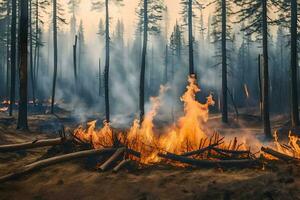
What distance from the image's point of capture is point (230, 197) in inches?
248

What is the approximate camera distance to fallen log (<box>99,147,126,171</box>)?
809 centimetres

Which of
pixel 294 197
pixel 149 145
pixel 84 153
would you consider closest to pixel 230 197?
pixel 294 197

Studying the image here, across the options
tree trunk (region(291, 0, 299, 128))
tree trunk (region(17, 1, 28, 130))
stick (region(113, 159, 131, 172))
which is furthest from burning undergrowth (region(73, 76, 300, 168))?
tree trunk (region(291, 0, 299, 128))

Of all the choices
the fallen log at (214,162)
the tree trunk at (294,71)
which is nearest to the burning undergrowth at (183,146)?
the fallen log at (214,162)

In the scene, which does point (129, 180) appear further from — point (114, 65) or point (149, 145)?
point (114, 65)

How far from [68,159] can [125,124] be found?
20.3 meters

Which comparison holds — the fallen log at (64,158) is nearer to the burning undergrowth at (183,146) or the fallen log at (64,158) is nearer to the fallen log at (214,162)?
the burning undergrowth at (183,146)

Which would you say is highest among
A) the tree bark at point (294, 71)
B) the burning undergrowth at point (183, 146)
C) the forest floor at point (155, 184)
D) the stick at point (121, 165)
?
the tree bark at point (294, 71)

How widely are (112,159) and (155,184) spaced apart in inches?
63.7

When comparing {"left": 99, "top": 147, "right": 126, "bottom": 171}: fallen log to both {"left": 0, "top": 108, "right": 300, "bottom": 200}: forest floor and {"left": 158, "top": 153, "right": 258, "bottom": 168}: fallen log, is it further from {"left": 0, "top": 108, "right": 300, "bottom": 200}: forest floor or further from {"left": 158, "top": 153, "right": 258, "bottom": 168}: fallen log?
{"left": 158, "top": 153, "right": 258, "bottom": 168}: fallen log

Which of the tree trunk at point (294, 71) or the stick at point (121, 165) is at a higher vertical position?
the tree trunk at point (294, 71)

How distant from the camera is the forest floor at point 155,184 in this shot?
6.42 meters

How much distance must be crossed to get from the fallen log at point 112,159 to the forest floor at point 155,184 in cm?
18

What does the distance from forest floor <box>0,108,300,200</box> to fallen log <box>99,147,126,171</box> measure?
0.59ft
